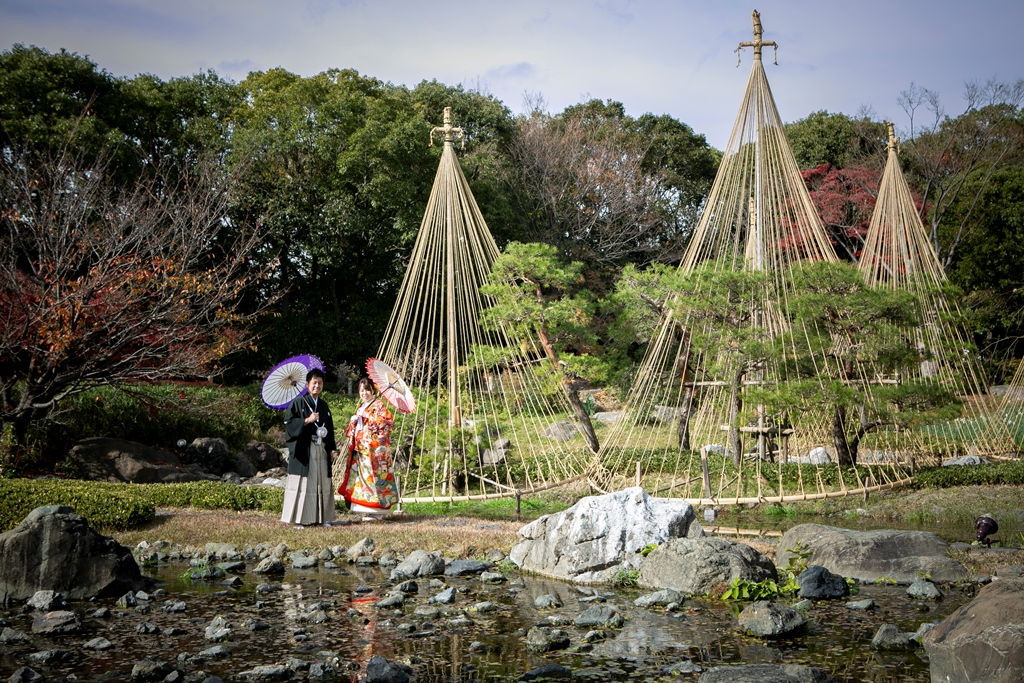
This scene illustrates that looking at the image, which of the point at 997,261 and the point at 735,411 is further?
the point at 997,261

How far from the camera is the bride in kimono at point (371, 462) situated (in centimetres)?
842

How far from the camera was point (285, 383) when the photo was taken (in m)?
7.91

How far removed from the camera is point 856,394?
912cm

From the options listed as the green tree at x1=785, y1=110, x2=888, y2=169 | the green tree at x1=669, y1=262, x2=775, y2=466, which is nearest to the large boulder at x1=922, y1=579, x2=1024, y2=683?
the green tree at x1=669, y1=262, x2=775, y2=466

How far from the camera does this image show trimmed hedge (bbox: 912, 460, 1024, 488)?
9766 millimetres

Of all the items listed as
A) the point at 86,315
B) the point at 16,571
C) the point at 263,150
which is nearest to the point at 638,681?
the point at 16,571

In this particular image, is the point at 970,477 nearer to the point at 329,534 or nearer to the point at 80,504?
the point at 329,534

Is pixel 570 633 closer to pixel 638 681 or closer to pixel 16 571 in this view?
pixel 638 681

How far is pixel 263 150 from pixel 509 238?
537 cm

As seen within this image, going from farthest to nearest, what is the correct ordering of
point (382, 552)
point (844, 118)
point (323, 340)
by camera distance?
point (844, 118)
point (323, 340)
point (382, 552)

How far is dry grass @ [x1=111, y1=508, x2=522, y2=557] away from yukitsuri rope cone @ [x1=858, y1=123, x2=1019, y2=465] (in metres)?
5.57

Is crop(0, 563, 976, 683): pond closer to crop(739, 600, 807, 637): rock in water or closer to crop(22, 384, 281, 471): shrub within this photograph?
crop(739, 600, 807, 637): rock in water

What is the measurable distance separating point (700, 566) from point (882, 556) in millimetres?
1378

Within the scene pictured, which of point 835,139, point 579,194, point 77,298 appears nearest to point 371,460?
point 77,298
